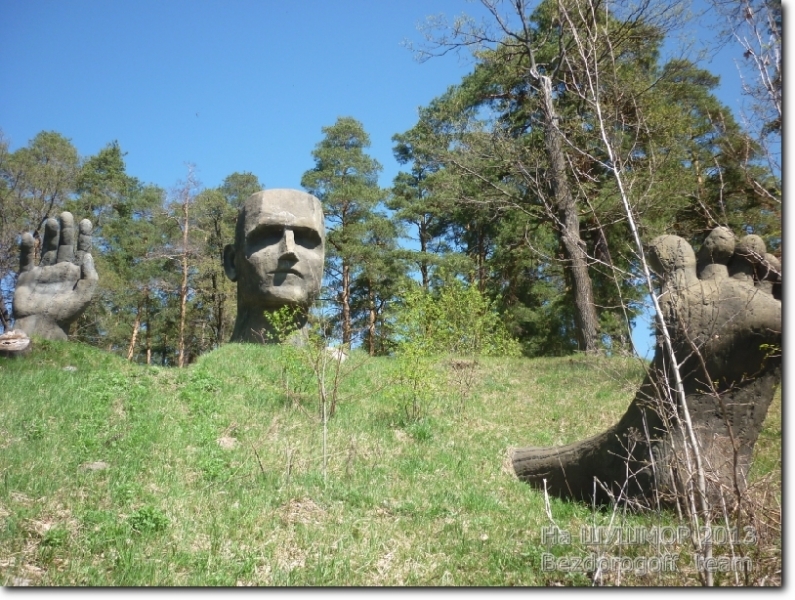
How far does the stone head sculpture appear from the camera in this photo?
34.7 feet

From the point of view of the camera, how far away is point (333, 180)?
76.1 feet

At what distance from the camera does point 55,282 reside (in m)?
11.4

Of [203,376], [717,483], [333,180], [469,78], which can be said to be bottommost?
[717,483]

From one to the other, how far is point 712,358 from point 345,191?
62.8 feet

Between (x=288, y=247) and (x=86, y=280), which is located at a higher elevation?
(x=288, y=247)

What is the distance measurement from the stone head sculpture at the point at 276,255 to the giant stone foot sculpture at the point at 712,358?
712 centimetres

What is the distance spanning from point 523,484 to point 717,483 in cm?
228

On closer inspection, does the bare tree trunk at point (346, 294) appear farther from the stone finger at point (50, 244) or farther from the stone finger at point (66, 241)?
the stone finger at point (50, 244)

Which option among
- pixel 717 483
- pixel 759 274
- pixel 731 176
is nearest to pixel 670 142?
pixel 731 176

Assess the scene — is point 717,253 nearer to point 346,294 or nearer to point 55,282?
point 55,282

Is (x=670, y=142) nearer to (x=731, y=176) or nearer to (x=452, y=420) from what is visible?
(x=731, y=176)

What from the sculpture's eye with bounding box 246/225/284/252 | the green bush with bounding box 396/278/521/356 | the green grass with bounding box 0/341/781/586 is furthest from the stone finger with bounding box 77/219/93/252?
the green bush with bounding box 396/278/521/356

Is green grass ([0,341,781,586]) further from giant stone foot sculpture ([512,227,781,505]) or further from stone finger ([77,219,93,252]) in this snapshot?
stone finger ([77,219,93,252])

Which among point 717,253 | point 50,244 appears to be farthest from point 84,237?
point 717,253
